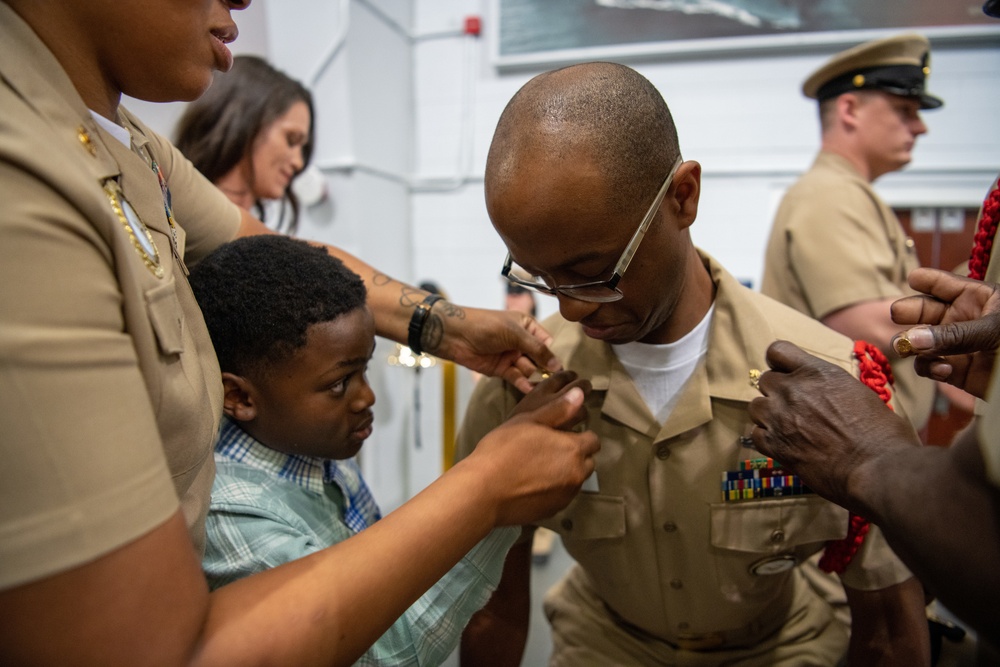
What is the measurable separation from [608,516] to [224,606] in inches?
36.3

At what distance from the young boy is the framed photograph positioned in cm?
342

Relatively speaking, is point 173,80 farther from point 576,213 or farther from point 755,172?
point 755,172

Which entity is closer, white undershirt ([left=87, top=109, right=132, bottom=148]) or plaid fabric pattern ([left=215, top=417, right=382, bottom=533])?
white undershirt ([left=87, top=109, right=132, bottom=148])

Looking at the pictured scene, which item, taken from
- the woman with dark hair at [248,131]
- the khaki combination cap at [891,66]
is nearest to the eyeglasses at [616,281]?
the woman with dark hair at [248,131]

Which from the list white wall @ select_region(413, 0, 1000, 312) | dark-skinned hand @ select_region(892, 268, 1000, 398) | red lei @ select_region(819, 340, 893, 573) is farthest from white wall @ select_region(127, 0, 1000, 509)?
dark-skinned hand @ select_region(892, 268, 1000, 398)

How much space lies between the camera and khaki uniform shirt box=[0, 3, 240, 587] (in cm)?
54

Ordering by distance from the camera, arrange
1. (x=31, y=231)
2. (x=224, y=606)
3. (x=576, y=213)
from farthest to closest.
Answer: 1. (x=576, y=213)
2. (x=224, y=606)
3. (x=31, y=231)

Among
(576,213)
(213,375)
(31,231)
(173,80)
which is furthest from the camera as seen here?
(576,213)

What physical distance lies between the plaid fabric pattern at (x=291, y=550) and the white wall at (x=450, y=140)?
2637 millimetres

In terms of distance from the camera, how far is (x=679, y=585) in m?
1.43

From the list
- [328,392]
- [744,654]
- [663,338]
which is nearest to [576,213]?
[663,338]

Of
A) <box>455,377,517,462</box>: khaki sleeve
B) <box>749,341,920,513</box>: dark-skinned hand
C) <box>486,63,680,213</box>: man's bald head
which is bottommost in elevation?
<box>455,377,517,462</box>: khaki sleeve

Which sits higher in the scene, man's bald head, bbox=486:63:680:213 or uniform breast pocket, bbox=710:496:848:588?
man's bald head, bbox=486:63:680:213

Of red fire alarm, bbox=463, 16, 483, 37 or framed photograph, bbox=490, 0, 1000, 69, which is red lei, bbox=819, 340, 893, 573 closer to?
framed photograph, bbox=490, 0, 1000, 69
